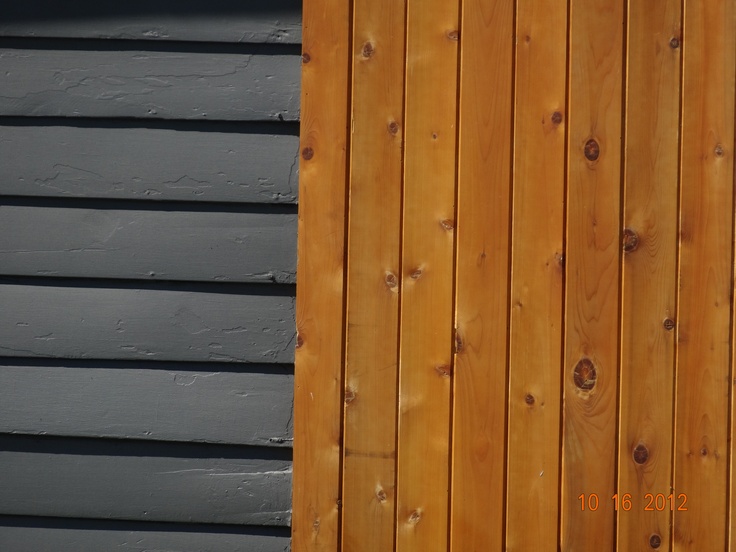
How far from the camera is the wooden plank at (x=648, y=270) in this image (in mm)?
1531

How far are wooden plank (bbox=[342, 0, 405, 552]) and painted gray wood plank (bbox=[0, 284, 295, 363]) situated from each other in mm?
203

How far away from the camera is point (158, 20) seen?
158 centimetres

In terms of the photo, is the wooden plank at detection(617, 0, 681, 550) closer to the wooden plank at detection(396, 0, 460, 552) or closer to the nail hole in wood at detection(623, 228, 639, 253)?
the nail hole in wood at detection(623, 228, 639, 253)

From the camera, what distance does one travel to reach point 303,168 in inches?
61.6

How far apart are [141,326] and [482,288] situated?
0.88m

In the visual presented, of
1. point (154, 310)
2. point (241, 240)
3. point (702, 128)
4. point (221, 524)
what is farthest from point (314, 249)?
point (702, 128)

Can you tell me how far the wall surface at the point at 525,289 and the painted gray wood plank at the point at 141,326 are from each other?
115 millimetres

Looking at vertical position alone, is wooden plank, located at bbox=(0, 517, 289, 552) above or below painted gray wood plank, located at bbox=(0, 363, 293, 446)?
below

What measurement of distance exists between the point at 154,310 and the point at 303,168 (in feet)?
1.74

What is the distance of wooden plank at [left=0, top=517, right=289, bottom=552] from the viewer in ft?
5.09

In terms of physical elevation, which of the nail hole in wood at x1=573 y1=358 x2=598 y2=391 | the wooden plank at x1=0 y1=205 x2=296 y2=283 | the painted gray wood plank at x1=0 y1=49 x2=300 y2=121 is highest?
the painted gray wood plank at x1=0 y1=49 x2=300 y2=121

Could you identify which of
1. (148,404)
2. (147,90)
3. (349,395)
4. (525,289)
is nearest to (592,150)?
(525,289)

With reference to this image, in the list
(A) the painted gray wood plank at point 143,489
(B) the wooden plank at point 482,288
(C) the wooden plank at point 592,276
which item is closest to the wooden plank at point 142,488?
(A) the painted gray wood plank at point 143,489

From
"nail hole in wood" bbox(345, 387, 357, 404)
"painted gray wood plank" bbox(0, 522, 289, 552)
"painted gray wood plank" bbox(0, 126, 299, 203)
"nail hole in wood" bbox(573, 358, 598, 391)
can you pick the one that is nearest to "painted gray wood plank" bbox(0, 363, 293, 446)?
"nail hole in wood" bbox(345, 387, 357, 404)
